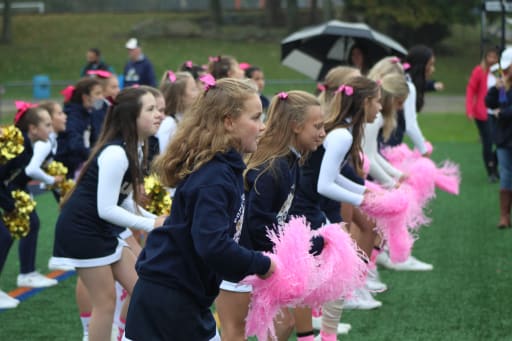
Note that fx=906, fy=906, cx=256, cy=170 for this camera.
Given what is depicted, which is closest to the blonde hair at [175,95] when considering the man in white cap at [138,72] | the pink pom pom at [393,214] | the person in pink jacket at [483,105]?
the pink pom pom at [393,214]

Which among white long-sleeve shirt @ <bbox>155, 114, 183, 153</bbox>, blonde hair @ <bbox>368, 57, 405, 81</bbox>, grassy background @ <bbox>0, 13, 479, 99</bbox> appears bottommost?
grassy background @ <bbox>0, 13, 479, 99</bbox>

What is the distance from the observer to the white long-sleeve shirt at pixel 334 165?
17.7ft

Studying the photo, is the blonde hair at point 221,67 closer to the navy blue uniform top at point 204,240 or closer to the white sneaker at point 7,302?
the white sneaker at point 7,302

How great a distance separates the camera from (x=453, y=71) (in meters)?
35.3

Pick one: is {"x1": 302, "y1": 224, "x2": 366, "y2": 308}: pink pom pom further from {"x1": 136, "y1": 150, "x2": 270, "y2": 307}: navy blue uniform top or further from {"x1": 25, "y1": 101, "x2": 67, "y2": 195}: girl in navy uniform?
{"x1": 25, "y1": 101, "x2": 67, "y2": 195}: girl in navy uniform

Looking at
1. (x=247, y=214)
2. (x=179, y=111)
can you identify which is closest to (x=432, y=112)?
(x=179, y=111)

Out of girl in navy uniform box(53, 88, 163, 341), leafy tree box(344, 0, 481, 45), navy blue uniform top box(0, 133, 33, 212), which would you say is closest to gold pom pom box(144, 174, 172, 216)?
girl in navy uniform box(53, 88, 163, 341)

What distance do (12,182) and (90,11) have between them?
1760 inches

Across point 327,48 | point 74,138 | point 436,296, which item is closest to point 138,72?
point 327,48

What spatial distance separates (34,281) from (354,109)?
3466 mm

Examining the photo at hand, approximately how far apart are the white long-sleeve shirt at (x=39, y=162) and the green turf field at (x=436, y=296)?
3.13ft

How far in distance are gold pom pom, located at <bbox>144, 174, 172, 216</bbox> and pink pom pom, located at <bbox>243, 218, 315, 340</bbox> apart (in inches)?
83.5

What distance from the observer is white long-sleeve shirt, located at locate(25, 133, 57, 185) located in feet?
24.5

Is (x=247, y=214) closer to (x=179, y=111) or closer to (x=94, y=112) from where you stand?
(x=179, y=111)
